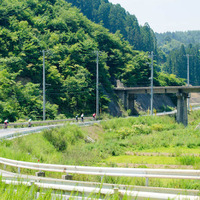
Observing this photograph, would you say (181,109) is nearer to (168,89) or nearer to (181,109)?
(181,109)

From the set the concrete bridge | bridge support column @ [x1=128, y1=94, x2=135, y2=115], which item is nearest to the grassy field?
the concrete bridge

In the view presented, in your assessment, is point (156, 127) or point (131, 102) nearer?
point (156, 127)

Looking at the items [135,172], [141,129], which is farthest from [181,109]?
[135,172]

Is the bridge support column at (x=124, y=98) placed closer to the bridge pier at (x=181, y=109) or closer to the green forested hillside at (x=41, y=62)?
the green forested hillside at (x=41, y=62)

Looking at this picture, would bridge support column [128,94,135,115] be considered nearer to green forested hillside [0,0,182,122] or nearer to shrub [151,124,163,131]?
green forested hillside [0,0,182,122]

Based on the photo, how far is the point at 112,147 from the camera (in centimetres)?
Answer: 3200

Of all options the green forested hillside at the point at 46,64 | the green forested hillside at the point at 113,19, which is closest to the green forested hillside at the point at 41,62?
the green forested hillside at the point at 46,64

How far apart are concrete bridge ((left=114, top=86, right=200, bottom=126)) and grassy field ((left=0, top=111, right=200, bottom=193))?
13561 mm

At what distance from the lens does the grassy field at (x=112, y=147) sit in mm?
20281

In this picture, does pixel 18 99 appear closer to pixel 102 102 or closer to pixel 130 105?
pixel 102 102

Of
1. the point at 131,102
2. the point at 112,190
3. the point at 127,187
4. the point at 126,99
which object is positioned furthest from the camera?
the point at 131,102

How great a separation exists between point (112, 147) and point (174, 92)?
119 feet

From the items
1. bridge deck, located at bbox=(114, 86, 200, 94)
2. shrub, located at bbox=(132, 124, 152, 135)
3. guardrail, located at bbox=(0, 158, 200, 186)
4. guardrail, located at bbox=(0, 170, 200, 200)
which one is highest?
bridge deck, located at bbox=(114, 86, 200, 94)

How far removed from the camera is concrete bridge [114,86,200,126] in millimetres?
A: 62594
